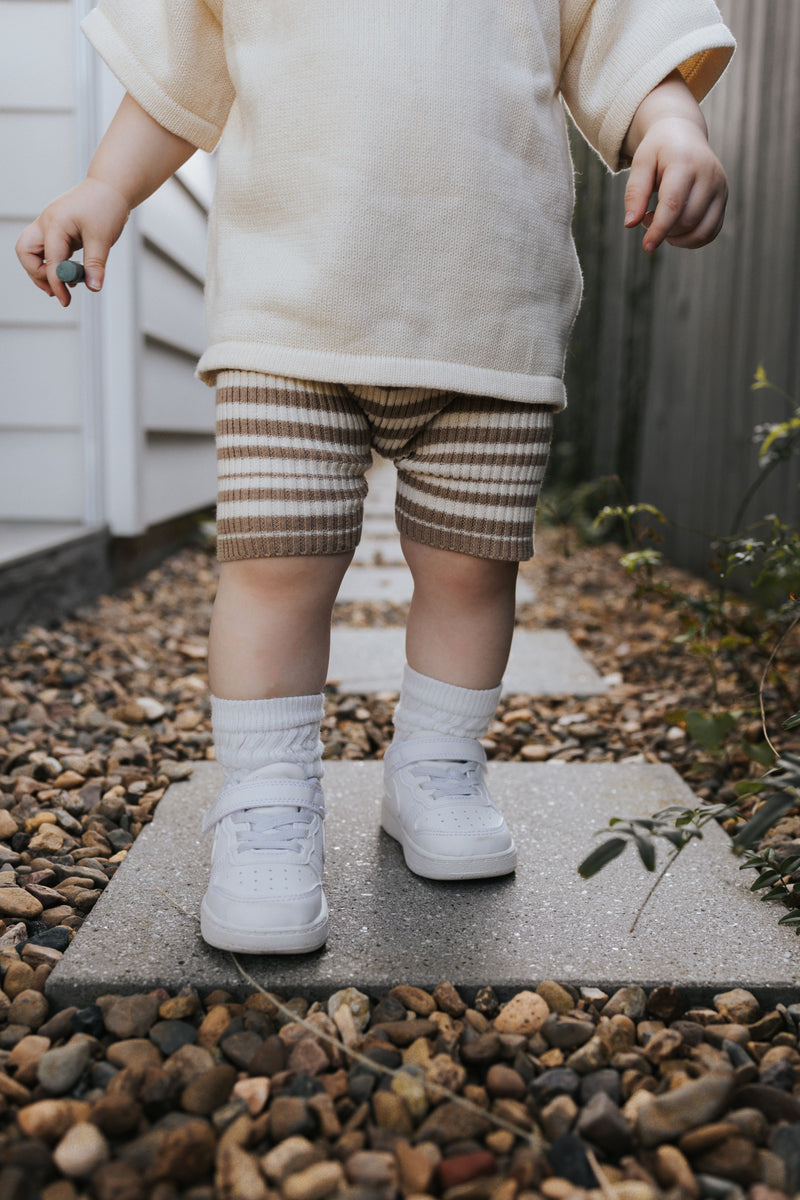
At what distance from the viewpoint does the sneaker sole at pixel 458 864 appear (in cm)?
112

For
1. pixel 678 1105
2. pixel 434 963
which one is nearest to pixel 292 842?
pixel 434 963

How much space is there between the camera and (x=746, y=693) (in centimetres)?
167

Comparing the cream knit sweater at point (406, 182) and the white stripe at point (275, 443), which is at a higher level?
the cream knit sweater at point (406, 182)

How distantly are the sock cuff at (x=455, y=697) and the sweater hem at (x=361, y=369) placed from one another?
1.17 feet

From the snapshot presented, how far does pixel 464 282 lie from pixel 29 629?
1498 mm

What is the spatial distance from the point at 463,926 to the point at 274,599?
39 centimetres

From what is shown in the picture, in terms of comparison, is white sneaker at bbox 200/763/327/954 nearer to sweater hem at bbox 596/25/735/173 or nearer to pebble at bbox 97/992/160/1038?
pebble at bbox 97/992/160/1038

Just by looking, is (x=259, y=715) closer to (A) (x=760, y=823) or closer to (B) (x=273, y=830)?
(B) (x=273, y=830)

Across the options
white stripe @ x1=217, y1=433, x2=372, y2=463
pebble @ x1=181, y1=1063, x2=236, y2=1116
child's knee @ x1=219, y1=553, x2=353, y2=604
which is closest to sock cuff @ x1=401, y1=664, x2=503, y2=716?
child's knee @ x1=219, y1=553, x2=353, y2=604

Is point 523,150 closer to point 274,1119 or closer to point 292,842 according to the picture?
point 292,842

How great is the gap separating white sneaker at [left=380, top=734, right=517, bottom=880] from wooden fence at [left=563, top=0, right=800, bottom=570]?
5.10 ft

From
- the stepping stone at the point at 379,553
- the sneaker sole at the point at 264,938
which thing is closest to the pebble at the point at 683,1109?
the sneaker sole at the point at 264,938

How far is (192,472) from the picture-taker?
3791 millimetres

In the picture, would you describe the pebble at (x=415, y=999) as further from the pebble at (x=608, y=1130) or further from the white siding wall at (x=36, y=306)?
the white siding wall at (x=36, y=306)
